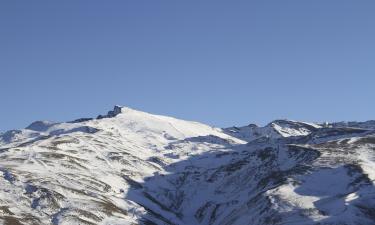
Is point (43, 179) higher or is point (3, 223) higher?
point (43, 179)

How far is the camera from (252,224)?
6270 inches

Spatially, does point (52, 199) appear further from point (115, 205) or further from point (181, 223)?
point (181, 223)

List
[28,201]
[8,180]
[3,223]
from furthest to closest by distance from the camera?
1. [8,180]
2. [28,201]
3. [3,223]

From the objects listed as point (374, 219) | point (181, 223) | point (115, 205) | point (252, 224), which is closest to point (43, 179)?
point (115, 205)

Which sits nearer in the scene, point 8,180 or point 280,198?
point 280,198

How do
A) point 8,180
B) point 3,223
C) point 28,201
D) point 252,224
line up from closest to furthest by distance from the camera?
point 3,223, point 252,224, point 28,201, point 8,180

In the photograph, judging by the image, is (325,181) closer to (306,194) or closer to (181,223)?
(306,194)

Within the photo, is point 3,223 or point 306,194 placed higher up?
point 306,194

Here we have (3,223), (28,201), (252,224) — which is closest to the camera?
(3,223)

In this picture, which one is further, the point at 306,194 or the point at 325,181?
the point at 325,181

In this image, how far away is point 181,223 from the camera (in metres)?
193

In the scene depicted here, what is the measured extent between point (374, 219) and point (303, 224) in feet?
54.9

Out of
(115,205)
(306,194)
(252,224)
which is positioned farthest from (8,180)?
(306,194)

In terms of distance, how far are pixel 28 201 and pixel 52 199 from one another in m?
6.41
